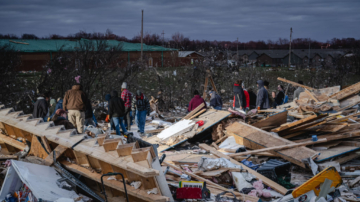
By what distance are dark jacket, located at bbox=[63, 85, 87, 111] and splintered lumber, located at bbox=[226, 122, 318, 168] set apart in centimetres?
411

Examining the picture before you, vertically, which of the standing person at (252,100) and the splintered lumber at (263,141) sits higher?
the standing person at (252,100)

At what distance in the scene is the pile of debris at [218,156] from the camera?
4.55 meters

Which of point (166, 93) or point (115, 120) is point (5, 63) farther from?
point (166, 93)

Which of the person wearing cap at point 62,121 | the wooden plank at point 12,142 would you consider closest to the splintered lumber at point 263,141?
the person wearing cap at point 62,121

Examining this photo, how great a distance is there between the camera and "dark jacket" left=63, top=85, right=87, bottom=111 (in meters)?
8.73

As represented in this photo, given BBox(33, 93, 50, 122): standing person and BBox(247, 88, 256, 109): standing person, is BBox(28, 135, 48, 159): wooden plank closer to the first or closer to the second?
BBox(33, 93, 50, 122): standing person

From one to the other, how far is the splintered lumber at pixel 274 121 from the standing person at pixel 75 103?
15.9ft

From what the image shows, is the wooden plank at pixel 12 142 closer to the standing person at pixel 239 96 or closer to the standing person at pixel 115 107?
the standing person at pixel 115 107

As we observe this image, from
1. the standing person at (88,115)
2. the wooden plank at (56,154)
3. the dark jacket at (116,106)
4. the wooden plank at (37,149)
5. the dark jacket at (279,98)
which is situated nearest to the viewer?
the wooden plank at (56,154)

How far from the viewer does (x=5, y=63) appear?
1325cm

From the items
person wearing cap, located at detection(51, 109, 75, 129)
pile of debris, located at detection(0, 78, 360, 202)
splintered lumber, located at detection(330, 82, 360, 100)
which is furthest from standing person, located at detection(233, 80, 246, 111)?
person wearing cap, located at detection(51, 109, 75, 129)

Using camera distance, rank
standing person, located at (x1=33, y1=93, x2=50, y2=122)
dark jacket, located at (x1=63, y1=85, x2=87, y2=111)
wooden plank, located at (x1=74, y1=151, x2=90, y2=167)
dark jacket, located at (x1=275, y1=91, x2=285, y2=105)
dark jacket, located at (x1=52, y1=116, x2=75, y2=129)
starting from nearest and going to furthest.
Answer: wooden plank, located at (x1=74, y1=151, x2=90, y2=167), dark jacket, located at (x1=52, y1=116, x2=75, y2=129), standing person, located at (x1=33, y1=93, x2=50, y2=122), dark jacket, located at (x1=63, y1=85, x2=87, y2=111), dark jacket, located at (x1=275, y1=91, x2=285, y2=105)

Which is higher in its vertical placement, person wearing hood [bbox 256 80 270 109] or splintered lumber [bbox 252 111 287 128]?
person wearing hood [bbox 256 80 270 109]

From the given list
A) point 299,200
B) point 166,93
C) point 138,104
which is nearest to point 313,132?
point 299,200
